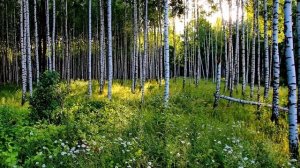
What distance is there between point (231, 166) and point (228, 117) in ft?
23.1

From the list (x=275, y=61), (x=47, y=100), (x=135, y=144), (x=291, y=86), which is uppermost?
(x=275, y=61)

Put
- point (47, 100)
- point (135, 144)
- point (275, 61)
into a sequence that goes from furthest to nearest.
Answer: point (47, 100), point (275, 61), point (135, 144)

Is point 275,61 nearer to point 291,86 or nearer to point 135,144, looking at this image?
point 291,86

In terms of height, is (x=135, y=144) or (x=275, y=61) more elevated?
(x=275, y=61)

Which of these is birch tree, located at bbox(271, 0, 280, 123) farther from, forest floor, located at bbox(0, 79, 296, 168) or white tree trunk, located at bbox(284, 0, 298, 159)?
white tree trunk, located at bbox(284, 0, 298, 159)

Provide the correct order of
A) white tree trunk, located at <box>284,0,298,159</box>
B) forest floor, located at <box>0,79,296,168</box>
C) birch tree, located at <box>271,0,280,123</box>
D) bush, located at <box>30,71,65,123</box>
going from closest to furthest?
forest floor, located at <box>0,79,296,168</box> < white tree trunk, located at <box>284,0,298,159</box> < birch tree, located at <box>271,0,280,123</box> < bush, located at <box>30,71,65,123</box>

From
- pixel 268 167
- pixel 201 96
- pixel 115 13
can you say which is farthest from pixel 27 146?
pixel 115 13

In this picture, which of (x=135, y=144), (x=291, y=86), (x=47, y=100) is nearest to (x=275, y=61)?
(x=291, y=86)

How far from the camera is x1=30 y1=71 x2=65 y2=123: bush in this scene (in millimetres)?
11352

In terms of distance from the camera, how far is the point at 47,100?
37.8ft

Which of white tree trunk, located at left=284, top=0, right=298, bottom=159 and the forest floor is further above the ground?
white tree trunk, located at left=284, top=0, right=298, bottom=159

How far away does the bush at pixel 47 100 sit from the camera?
11.4m

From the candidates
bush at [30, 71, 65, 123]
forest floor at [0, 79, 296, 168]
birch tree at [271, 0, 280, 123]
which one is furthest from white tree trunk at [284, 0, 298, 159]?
bush at [30, 71, 65, 123]

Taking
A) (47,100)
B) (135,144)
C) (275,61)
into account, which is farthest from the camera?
(47,100)
